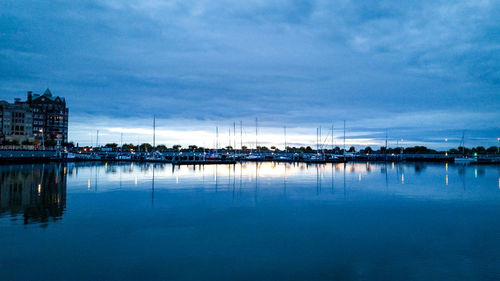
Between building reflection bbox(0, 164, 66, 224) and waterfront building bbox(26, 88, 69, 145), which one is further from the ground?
waterfront building bbox(26, 88, 69, 145)

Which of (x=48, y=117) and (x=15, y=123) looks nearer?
(x=15, y=123)

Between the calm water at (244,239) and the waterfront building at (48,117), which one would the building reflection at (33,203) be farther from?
the waterfront building at (48,117)

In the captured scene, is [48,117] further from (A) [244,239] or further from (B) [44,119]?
(A) [244,239]

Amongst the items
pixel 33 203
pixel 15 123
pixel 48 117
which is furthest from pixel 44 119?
pixel 33 203

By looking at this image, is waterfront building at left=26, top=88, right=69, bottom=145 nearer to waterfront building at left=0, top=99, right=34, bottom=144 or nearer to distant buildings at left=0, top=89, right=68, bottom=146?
distant buildings at left=0, top=89, right=68, bottom=146

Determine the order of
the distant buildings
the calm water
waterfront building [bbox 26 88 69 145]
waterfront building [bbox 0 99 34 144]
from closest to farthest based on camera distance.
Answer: the calm water
waterfront building [bbox 0 99 34 144]
the distant buildings
waterfront building [bbox 26 88 69 145]

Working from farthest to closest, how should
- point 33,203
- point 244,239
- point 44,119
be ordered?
point 44,119, point 33,203, point 244,239

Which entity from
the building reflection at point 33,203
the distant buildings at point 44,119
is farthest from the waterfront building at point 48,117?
the building reflection at point 33,203

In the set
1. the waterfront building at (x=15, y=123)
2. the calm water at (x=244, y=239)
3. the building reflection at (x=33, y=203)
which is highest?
the waterfront building at (x=15, y=123)

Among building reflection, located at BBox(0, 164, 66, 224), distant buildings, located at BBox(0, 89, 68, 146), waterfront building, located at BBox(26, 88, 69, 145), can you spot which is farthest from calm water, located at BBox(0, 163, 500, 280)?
waterfront building, located at BBox(26, 88, 69, 145)

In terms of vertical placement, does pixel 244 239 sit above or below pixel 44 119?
below

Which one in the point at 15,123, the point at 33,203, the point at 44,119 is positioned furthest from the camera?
the point at 44,119

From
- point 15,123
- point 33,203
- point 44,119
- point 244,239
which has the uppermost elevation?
point 44,119

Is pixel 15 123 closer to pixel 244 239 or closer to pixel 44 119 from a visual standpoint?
pixel 44 119
